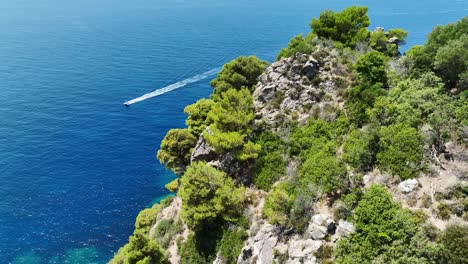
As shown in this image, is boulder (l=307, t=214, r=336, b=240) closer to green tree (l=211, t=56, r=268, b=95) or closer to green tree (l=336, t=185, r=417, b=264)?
green tree (l=336, t=185, r=417, b=264)

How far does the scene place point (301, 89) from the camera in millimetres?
47000

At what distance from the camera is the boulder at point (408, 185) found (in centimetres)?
2822

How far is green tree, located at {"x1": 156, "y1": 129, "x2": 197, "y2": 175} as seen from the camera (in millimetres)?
56562

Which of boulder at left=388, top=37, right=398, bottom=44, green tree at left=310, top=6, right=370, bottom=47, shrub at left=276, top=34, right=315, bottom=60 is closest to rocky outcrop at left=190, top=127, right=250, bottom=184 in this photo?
shrub at left=276, top=34, right=315, bottom=60

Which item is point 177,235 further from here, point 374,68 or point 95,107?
point 95,107

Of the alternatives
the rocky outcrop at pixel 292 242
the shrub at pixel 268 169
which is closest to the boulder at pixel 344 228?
the rocky outcrop at pixel 292 242

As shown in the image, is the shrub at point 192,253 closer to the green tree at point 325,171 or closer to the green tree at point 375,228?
the green tree at point 325,171

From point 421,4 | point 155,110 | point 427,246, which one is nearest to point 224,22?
point 155,110

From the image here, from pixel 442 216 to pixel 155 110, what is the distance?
76688mm

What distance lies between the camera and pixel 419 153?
99.8 ft

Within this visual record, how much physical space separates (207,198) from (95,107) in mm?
63516

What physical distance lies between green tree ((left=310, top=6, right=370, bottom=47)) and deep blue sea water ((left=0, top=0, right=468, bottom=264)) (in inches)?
1680

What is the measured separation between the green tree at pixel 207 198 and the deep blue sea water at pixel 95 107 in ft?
74.5

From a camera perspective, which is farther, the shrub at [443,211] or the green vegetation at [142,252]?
the green vegetation at [142,252]
